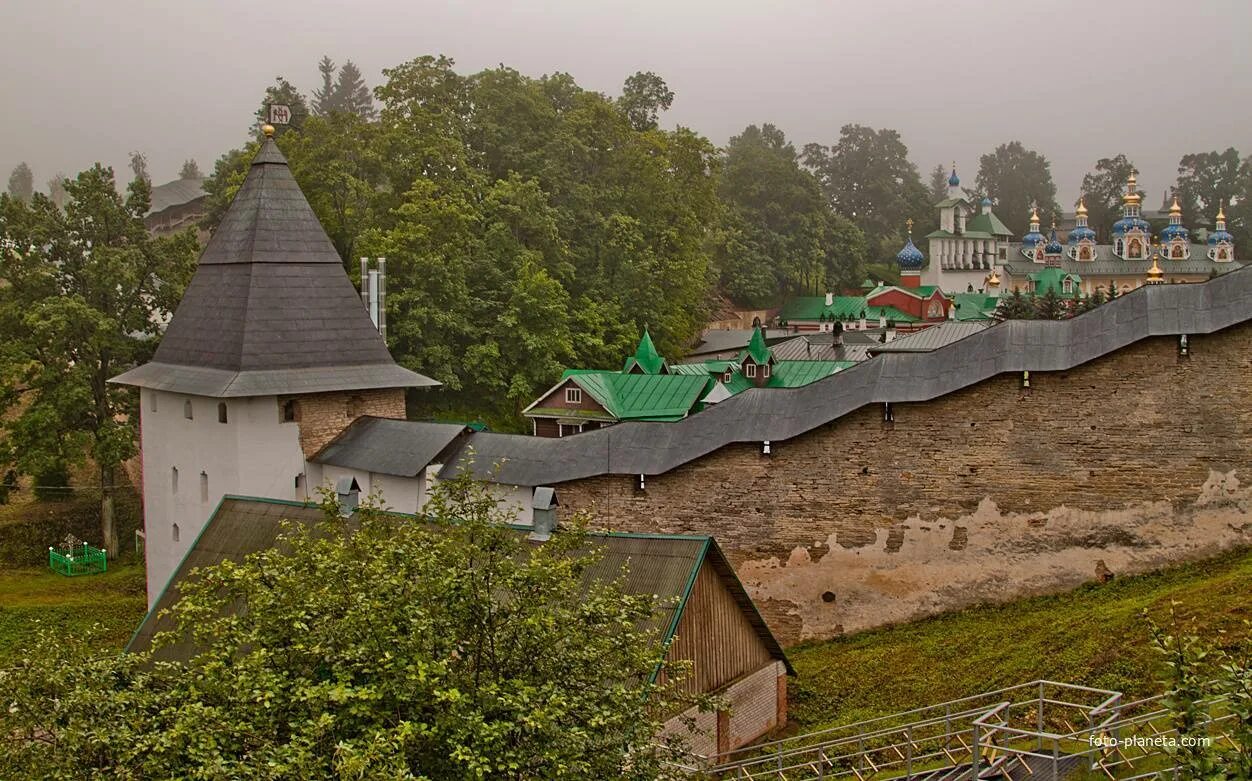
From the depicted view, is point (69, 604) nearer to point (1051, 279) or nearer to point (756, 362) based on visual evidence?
point (756, 362)

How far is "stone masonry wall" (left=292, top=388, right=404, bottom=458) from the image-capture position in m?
21.0

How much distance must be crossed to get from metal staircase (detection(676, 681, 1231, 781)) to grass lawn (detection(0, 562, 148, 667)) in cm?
1332

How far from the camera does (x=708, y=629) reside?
13.5m

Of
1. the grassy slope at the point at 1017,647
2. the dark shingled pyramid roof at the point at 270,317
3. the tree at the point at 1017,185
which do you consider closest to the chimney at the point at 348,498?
the dark shingled pyramid roof at the point at 270,317

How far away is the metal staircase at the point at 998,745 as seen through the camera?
920cm

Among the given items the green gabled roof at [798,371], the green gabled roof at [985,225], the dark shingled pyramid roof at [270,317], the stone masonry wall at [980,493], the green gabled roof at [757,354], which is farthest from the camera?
the green gabled roof at [985,225]

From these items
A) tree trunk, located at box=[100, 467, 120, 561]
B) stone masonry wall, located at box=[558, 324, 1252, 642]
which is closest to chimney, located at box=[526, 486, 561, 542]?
stone masonry wall, located at box=[558, 324, 1252, 642]

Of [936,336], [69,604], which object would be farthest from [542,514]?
[936,336]

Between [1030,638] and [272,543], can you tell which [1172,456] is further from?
[272,543]

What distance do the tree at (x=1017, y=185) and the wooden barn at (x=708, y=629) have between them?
98.0 meters

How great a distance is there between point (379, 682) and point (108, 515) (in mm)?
19841

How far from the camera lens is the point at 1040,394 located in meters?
16.8

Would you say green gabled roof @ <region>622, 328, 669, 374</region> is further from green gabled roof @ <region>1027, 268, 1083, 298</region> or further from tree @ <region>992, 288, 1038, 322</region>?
green gabled roof @ <region>1027, 268, 1083, 298</region>

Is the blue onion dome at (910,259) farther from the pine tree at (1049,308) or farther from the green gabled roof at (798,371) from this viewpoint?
the green gabled roof at (798,371)
